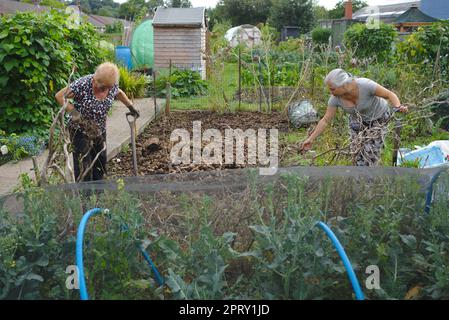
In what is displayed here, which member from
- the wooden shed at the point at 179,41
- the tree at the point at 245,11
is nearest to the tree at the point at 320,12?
the tree at the point at 245,11

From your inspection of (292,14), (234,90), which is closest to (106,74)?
(234,90)

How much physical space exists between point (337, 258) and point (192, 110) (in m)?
8.80

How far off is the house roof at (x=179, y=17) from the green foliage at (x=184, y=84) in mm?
3239

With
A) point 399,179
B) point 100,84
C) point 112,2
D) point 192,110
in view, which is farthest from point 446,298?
point 112,2

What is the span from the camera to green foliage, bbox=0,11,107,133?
7.30 meters

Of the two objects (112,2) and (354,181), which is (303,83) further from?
(112,2)

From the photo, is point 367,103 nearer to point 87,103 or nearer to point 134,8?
point 87,103

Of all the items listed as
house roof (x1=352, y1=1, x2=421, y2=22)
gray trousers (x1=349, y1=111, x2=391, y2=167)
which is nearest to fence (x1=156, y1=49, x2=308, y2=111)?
gray trousers (x1=349, y1=111, x2=391, y2=167)

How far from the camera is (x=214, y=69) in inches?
446

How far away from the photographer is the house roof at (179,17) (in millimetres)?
16952

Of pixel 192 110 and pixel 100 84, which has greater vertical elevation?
pixel 100 84

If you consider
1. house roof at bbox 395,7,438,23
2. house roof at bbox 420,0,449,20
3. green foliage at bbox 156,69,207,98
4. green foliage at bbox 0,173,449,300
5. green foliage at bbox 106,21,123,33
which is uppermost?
house roof at bbox 420,0,449,20

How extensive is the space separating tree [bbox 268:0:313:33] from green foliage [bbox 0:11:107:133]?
35.2 metres

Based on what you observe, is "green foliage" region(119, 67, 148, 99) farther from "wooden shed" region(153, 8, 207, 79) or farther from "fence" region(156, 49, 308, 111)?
"wooden shed" region(153, 8, 207, 79)
